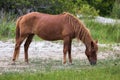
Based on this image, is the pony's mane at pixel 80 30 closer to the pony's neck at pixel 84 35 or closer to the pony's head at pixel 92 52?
the pony's neck at pixel 84 35

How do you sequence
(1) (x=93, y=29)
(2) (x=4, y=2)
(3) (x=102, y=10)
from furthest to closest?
1. (3) (x=102, y=10)
2. (2) (x=4, y=2)
3. (1) (x=93, y=29)

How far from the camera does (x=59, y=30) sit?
40.1ft

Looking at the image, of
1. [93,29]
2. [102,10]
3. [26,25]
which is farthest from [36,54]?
[102,10]

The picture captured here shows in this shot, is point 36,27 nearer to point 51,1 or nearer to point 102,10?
point 51,1

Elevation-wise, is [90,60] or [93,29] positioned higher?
[90,60]

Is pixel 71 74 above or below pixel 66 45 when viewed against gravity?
above

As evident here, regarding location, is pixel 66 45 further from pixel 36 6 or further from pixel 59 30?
pixel 36 6

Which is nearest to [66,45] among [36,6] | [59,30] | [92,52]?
[59,30]

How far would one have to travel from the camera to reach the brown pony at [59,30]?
11984mm

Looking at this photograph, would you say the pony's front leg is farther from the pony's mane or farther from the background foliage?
the background foliage

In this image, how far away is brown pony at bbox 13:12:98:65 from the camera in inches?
472

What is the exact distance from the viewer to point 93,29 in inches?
792

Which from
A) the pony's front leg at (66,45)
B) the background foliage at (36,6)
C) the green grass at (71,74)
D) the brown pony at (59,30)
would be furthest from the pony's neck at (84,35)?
the background foliage at (36,6)

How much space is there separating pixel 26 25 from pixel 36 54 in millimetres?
1774
